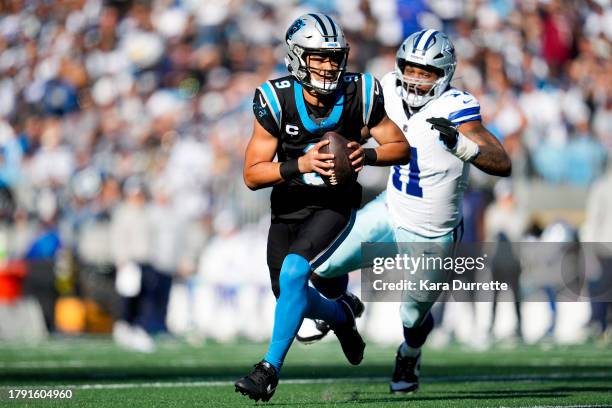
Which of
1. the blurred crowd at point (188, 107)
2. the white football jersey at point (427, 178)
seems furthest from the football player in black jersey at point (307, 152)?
the blurred crowd at point (188, 107)

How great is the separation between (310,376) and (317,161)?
2.83 metres

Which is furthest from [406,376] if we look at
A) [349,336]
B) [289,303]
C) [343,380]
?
[289,303]

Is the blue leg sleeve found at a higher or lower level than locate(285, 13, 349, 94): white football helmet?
lower

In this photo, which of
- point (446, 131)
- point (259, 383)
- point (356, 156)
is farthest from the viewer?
point (446, 131)

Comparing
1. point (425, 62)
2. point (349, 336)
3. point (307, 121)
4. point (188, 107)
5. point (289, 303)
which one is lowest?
point (188, 107)

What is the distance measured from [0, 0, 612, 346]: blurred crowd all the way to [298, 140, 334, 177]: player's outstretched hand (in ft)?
24.0

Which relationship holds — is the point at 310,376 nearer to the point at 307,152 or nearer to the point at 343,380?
the point at 343,380

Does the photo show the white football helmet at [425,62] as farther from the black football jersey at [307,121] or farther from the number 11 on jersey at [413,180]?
the black football jersey at [307,121]

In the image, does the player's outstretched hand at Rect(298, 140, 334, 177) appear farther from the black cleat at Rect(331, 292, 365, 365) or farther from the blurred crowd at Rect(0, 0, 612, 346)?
the blurred crowd at Rect(0, 0, 612, 346)

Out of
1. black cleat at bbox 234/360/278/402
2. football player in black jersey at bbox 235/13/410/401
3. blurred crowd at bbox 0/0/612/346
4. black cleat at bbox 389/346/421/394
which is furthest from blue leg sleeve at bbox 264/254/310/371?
blurred crowd at bbox 0/0/612/346

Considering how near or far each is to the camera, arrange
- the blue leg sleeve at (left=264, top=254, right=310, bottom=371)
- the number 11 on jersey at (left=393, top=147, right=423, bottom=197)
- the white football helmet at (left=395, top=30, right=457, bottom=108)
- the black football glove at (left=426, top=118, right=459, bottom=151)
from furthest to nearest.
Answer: the number 11 on jersey at (left=393, top=147, right=423, bottom=197)
the white football helmet at (left=395, top=30, right=457, bottom=108)
the black football glove at (left=426, top=118, right=459, bottom=151)
the blue leg sleeve at (left=264, top=254, right=310, bottom=371)

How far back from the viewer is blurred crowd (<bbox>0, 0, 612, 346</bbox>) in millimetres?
14625

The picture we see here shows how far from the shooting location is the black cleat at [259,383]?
5773 mm

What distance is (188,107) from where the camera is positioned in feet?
56.1
